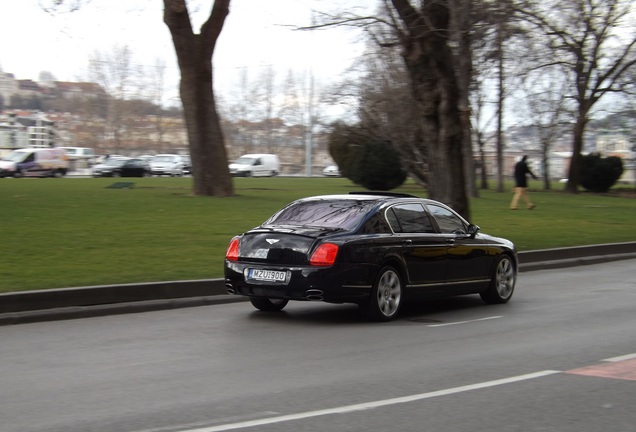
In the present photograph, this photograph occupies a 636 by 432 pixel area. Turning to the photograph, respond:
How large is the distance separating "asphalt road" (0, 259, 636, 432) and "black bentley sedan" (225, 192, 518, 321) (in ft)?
1.33

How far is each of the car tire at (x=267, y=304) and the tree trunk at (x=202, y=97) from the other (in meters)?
17.0

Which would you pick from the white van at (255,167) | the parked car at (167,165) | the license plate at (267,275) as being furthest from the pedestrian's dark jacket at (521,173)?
the white van at (255,167)

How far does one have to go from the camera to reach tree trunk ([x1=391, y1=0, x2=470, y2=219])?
18.5 m

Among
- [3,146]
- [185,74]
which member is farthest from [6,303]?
[3,146]

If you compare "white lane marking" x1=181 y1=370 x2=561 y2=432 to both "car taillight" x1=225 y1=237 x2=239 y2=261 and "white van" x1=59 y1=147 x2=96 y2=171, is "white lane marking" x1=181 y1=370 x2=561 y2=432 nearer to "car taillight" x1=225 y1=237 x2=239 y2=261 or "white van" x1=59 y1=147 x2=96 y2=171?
"car taillight" x1=225 y1=237 x2=239 y2=261

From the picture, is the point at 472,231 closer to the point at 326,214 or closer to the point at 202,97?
the point at 326,214

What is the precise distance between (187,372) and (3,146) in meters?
85.6

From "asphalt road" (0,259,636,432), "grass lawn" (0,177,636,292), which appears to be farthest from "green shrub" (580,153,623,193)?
"asphalt road" (0,259,636,432)

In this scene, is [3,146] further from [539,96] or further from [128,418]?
[128,418]

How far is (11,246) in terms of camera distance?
15.0 metres

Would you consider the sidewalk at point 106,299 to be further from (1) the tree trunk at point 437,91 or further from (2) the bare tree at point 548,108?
(2) the bare tree at point 548,108

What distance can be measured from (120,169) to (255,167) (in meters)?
14.7

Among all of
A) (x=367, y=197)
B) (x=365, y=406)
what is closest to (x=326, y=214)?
(x=367, y=197)

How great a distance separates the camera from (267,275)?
415 inches
